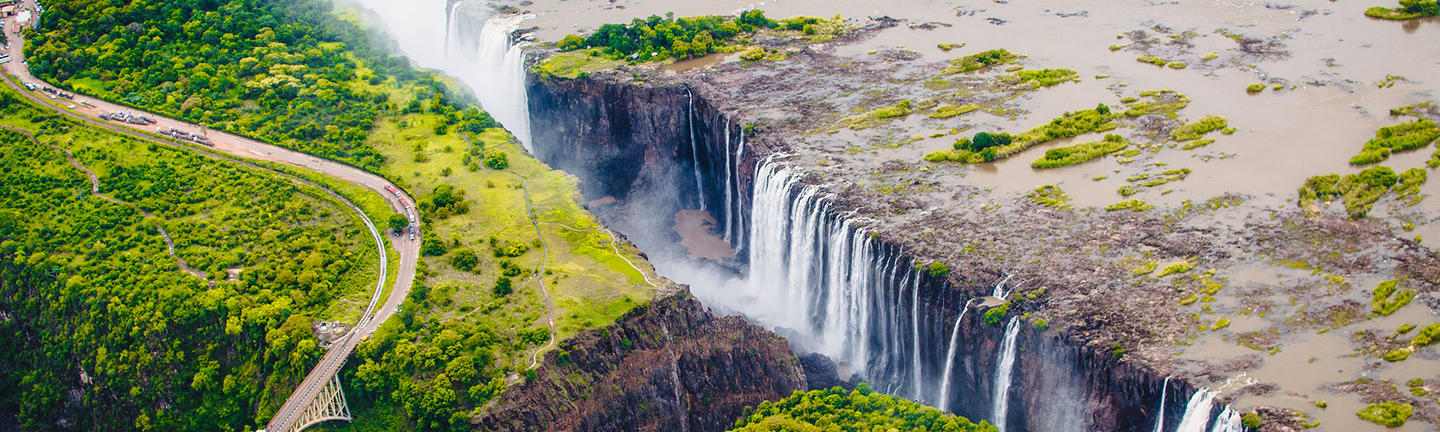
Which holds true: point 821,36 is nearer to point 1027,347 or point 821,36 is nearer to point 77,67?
point 1027,347

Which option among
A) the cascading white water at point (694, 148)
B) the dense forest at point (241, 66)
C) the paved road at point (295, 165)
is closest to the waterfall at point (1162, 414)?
the paved road at point (295, 165)

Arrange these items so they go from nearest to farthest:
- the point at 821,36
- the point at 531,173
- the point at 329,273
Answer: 1. the point at 329,273
2. the point at 531,173
3. the point at 821,36

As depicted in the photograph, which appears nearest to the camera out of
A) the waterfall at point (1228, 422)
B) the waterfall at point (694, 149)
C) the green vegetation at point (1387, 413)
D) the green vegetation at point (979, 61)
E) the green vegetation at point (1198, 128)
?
the green vegetation at point (1387, 413)

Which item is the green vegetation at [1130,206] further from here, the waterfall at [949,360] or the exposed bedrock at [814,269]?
the waterfall at [949,360]

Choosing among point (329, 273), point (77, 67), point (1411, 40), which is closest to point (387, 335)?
point (329, 273)

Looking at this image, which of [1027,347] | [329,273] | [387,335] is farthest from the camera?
[329,273]

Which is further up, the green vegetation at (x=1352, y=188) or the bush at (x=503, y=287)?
the green vegetation at (x=1352, y=188)
